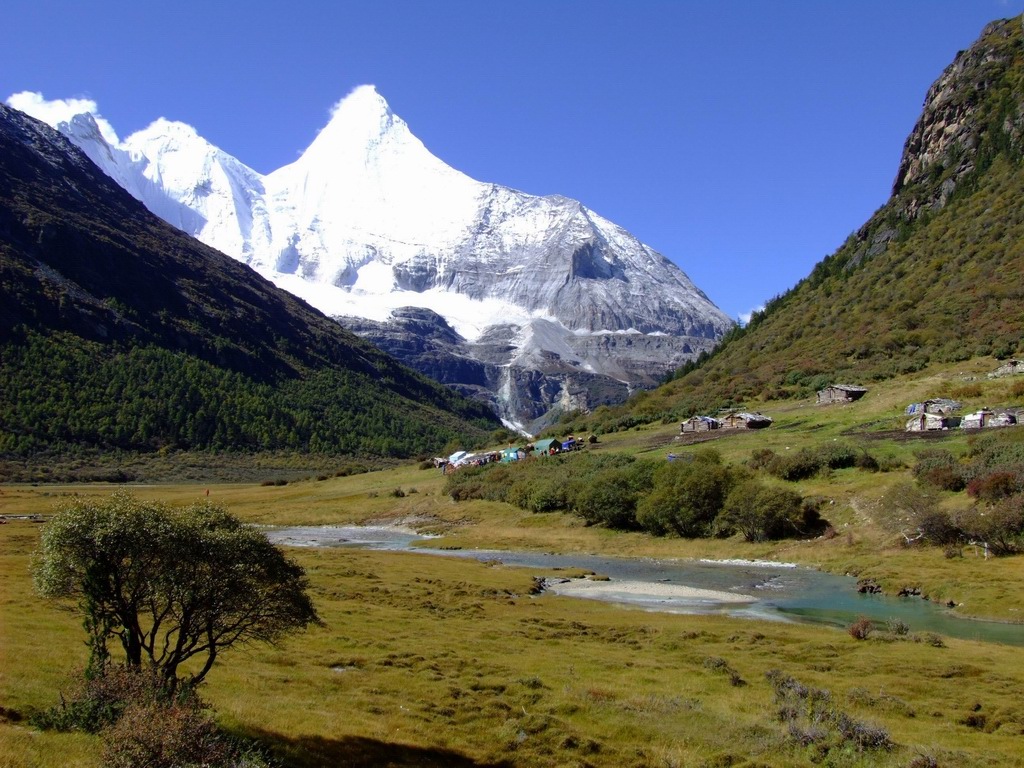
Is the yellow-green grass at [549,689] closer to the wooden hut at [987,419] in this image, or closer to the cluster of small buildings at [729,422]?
the wooden hut at [987,419]

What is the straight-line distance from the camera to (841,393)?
11562 cm

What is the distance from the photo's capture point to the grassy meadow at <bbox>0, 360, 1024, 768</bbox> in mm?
20750

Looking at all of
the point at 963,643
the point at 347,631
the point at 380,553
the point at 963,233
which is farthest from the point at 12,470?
the point at 963,233

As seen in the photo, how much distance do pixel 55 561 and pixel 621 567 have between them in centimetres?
5553

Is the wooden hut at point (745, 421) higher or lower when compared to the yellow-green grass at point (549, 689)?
higher

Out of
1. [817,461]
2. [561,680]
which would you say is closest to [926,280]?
[817,461]

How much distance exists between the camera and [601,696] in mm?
26766

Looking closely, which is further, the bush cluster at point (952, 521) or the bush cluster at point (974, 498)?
the bush cluster at point (974, 498)

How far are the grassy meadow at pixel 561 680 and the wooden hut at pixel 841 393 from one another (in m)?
56.0

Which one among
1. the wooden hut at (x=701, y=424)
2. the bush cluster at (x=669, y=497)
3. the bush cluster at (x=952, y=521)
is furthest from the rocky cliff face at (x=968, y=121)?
the bush cluster at (x=952, y=521)

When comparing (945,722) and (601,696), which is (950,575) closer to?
(945,722)

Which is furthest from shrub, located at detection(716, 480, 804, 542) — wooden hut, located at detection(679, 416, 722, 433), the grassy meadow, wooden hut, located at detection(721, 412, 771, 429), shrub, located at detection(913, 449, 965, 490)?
wooden hut, located at detection(679, 416, 722, 433)

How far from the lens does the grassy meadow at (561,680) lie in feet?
68.1

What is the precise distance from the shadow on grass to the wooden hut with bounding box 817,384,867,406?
352 feet
